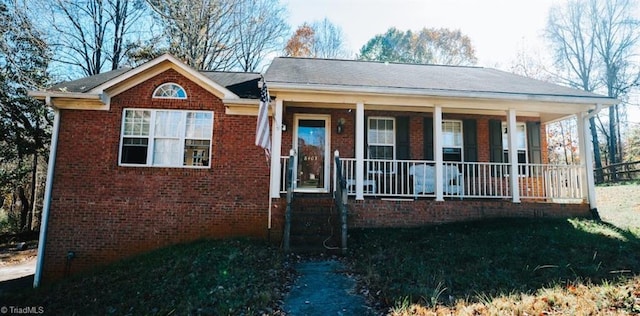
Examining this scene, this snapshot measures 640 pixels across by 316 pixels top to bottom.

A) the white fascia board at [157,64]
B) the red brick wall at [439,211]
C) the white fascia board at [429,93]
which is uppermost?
the white fascia board at [157,64]

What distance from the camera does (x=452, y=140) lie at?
1025cm

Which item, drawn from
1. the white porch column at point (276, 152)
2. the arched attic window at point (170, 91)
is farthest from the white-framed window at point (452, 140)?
the arched attic window at point (170, 91)

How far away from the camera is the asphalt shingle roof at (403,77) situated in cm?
821

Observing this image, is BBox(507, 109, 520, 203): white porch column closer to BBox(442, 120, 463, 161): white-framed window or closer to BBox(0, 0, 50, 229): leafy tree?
BBox(442, 120, 463, 161): white-framed window

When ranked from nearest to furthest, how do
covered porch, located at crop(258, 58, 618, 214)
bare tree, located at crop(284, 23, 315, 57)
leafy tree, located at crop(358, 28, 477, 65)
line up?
covered porch, located at crop(258, 58, 618, 214) < bare tree, located at crop(284, 23, 315, 57) < leafy tree, located at crop(358, 28, 477, 65)

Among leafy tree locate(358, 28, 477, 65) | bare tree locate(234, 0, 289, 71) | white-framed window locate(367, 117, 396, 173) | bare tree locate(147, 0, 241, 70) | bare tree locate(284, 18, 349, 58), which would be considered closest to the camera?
white-framed window locate(367, 117, 396, 173)

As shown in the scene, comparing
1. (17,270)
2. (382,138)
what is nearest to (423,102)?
(382,138)

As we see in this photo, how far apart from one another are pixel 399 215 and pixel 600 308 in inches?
168

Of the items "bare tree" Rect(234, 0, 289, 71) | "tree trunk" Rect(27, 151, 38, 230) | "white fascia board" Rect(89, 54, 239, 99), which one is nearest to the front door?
"white fascia board" Rect(89, 54, 239, 99)

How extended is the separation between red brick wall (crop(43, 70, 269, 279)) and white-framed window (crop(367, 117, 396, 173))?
3.38 m

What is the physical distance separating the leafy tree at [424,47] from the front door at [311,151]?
19.2 meters

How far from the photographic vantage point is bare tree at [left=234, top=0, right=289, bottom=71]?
20.5m

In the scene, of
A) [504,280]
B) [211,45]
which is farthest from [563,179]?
[211,45]

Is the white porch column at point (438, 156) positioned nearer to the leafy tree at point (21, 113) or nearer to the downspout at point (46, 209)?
the downspout at point (46, 209)
